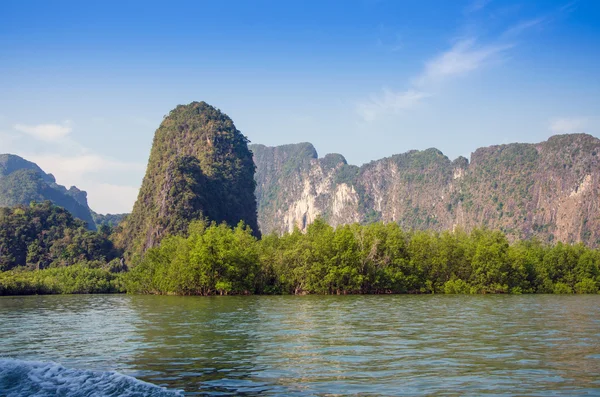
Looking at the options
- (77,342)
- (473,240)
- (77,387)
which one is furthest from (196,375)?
(473,240)

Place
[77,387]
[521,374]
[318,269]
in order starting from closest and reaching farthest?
1. [77,387]
2. [521,374]
3. [318,269]

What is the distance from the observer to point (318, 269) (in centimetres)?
5912

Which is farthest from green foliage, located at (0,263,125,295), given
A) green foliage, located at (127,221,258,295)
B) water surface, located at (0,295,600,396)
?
water surface, located at (0,295,600,396)

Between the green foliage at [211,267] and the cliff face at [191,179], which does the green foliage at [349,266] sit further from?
the cliff face at [191,179]

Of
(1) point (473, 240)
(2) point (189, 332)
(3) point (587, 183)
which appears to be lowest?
(2) point (189, 332)

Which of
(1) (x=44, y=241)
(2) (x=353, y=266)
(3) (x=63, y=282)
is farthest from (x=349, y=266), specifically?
(1) (x=44, y=241)

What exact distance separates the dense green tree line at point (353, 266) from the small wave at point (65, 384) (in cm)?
4645

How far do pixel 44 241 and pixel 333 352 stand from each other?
11053 cm

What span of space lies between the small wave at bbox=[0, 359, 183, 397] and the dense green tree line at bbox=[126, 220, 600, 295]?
152 ft

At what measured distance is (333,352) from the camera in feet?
56.7

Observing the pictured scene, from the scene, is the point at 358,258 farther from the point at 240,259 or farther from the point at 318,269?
the point at 240,259

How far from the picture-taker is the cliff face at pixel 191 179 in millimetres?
112875

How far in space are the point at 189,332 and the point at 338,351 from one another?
26.9 feet

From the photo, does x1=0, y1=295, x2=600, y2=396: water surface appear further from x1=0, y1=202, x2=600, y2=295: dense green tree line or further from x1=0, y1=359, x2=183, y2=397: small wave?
x1=0, y1=202, x2=600, y2=295: dense green tree line
